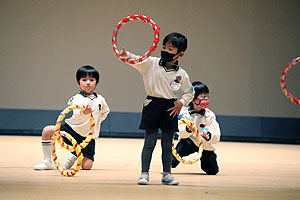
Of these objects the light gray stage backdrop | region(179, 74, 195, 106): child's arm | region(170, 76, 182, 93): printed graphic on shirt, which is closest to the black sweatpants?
region(179, 74, 195, 106): child's arm

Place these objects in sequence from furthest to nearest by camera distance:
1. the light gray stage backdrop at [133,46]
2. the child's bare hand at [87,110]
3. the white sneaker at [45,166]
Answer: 1. the light gray stage backdrop at [133,46]
2. the white sneaker at [45,166]
3. the child's bare hand at [87,110]

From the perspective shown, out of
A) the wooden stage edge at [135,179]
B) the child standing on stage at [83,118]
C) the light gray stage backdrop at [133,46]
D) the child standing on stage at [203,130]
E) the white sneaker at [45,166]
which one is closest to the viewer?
the wooden stage edge at [135,179]

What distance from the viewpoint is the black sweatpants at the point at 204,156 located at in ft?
16.2

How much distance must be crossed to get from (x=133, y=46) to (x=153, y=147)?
548 cm

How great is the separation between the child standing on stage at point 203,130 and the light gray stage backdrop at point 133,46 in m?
4.54

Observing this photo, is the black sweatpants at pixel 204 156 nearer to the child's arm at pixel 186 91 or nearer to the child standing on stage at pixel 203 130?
the child standing on stage at pixel 203 130

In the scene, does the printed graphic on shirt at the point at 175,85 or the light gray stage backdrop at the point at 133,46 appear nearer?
the printed graphic on shirt at the point at 175,85

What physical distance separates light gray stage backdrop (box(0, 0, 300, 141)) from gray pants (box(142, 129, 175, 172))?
5.42 meters

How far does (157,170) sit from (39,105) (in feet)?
16.1

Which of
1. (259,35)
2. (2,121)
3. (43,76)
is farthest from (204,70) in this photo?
(2,121)

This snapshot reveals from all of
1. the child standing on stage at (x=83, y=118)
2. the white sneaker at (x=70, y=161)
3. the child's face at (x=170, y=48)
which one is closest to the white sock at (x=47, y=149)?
the child standing on stage at (x=83, y=118)

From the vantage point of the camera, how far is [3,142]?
25.2 ft

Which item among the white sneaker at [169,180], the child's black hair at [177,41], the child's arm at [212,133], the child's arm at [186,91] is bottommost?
the white sneaker at [169,180]

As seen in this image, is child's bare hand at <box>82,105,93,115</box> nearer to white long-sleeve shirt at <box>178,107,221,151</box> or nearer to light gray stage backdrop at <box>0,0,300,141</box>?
white long-sleeve shirt at <box>178,107,221,151</box>
